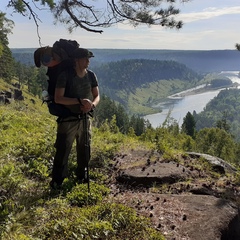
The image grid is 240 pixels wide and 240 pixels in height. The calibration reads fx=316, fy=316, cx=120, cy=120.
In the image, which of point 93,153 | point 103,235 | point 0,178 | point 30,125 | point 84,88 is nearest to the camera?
point 103,235

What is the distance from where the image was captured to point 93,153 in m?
6.12

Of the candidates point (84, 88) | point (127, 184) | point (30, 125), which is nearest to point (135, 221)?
point (127, 184)

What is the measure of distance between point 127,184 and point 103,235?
198 cm

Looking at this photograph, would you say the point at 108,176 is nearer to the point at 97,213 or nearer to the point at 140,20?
the point at 97,213

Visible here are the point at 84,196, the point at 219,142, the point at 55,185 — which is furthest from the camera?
the point at 219,142

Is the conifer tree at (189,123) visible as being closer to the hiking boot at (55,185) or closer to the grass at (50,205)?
the grass at (50,205)

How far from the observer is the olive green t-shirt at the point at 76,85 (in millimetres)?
4244

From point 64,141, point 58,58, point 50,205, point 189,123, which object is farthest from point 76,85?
point 189,123

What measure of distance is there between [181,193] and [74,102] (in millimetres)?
2137

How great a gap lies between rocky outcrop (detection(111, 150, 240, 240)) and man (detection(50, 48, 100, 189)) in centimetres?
92

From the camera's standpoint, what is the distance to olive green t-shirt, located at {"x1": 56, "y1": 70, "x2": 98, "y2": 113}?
4.24 metres

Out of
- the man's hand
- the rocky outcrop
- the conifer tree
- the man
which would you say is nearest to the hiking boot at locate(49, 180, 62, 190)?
the man

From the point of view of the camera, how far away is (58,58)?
169 inches

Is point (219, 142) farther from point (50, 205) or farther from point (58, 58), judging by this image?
point (50, 205)
